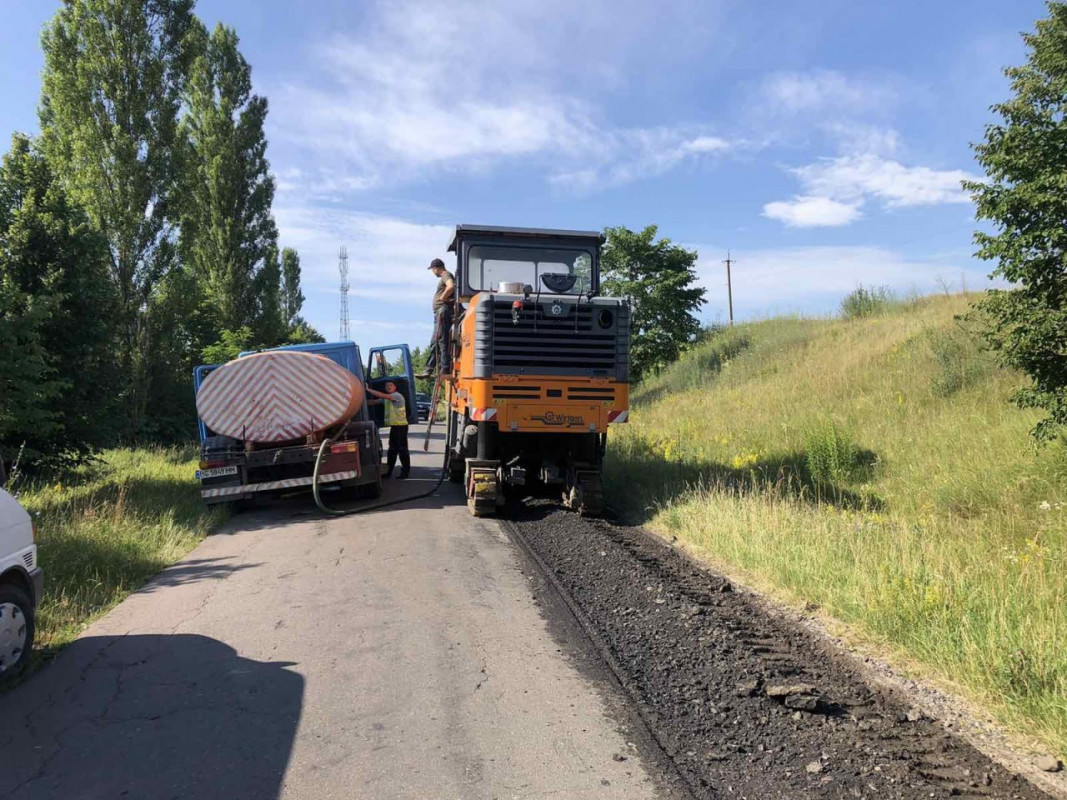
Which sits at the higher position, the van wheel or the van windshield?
the van windshield

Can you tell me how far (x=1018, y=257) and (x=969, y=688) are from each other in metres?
6.08

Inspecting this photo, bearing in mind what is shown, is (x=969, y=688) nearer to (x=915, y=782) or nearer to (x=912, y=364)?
(x=915, y=782)

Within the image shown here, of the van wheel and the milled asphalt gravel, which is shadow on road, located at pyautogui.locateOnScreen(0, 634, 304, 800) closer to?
the milled asphalt gravel

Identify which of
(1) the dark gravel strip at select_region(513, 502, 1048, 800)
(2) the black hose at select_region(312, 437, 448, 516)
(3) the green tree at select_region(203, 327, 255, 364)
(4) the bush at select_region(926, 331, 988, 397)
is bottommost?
(1) the dark gravel strip at select_region(513, 502, 1048, 800)

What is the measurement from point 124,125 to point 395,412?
13.3 meters

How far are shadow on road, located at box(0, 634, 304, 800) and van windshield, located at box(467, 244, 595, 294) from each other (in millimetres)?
6724

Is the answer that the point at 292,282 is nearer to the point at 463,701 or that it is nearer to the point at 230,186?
the point at 230,186

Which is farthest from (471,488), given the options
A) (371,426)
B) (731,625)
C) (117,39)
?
(117,39)

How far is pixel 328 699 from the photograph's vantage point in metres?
4.04

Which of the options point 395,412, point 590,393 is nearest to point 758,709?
point 590,393

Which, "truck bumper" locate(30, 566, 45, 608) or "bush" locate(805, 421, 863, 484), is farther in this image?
"bush" locate(805, 421, 863, 484)

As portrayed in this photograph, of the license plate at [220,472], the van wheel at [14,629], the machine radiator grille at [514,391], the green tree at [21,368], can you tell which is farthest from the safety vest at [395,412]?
the van wheel at [14,629]

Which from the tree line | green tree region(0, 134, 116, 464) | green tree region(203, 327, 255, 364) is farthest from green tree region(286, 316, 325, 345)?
green tree region(0, 134, 116, 464)

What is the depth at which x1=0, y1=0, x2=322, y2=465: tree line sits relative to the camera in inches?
464
